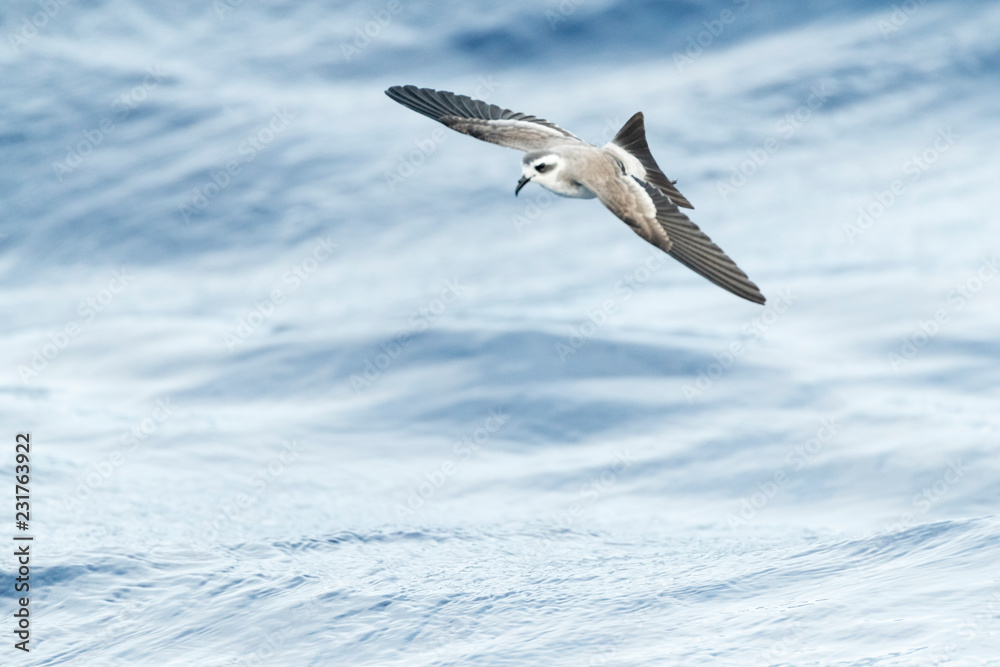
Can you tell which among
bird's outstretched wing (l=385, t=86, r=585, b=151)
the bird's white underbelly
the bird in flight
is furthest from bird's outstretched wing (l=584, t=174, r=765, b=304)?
bird's outstretched wing (l=385, t=86, r=585, b=151)

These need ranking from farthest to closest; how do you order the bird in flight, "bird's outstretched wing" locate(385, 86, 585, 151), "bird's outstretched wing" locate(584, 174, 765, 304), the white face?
"bird's outstretched wing" locate(385, 86, 585, 151) < the white face < the bird in flight < "bird's outstretched wing" locate(584, 174, 765, 304)

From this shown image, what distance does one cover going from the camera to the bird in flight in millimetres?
7594

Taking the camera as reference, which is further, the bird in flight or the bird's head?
the bird's head

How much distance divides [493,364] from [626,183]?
29.9 feet

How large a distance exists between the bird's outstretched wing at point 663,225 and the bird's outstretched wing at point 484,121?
117 cm

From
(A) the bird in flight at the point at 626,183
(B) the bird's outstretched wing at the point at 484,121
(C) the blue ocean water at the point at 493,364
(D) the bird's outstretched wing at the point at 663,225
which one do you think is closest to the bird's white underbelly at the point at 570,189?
(A) the bird in flight at the point at 626,183

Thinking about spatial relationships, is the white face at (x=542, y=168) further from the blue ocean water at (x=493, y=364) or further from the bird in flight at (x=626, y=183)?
the blue ocean water at (x=493, y=364)

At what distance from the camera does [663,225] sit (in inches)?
319

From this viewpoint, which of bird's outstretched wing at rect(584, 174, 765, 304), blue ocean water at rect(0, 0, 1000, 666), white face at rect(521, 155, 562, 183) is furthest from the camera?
blue ocean water at rect(0, 0, 1000, 666)

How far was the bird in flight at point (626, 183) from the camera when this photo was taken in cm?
759

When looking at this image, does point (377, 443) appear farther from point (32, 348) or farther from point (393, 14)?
point (393, 14)

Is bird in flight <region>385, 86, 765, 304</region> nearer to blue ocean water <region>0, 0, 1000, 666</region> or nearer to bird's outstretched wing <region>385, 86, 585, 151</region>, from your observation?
bird's outstretched wing <region>385, 86, 585, 151</region>

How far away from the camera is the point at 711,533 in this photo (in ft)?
50.8

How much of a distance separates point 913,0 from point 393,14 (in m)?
8.23
